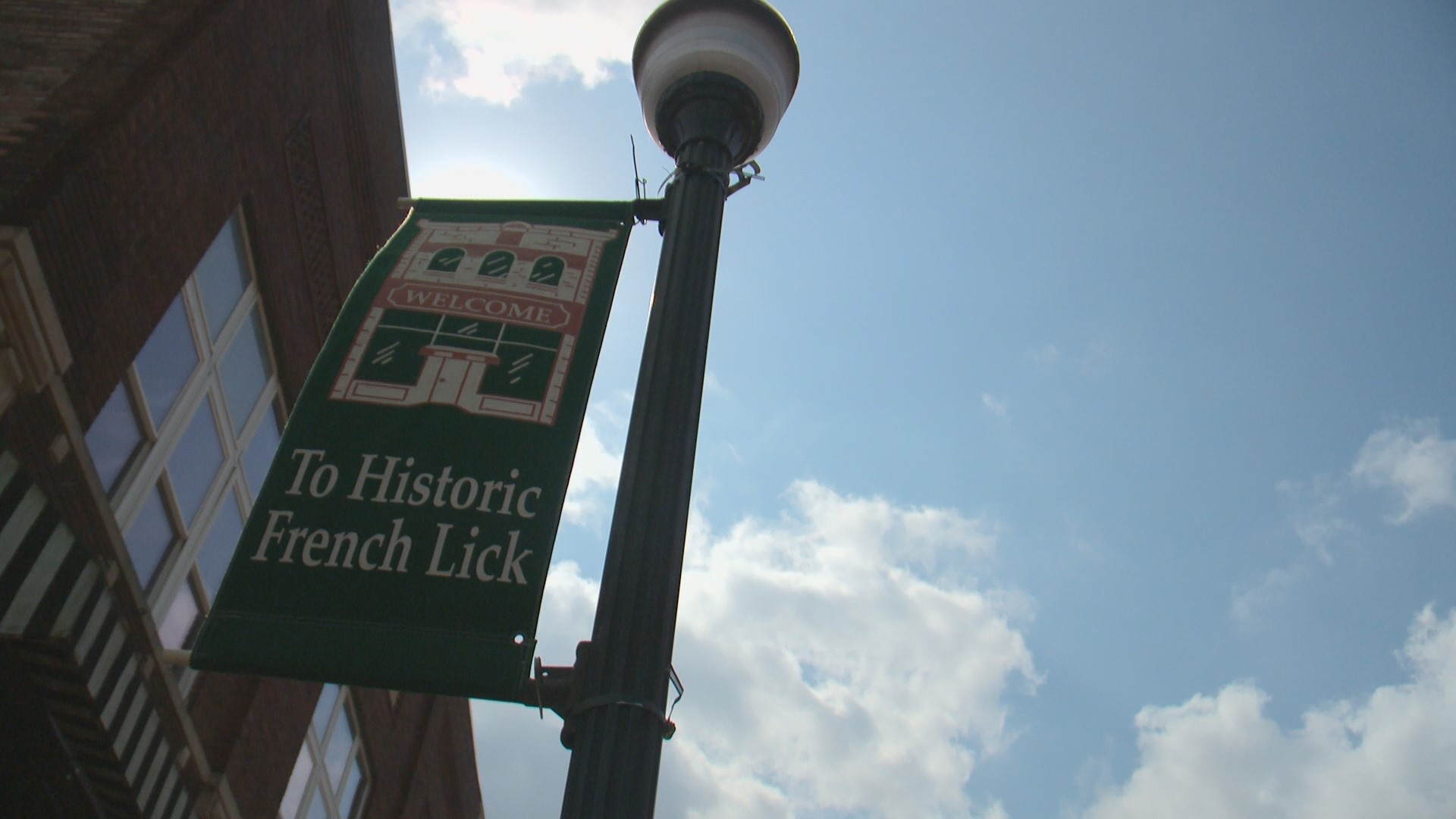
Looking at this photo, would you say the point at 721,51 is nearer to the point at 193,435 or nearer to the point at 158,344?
the point at 158,344

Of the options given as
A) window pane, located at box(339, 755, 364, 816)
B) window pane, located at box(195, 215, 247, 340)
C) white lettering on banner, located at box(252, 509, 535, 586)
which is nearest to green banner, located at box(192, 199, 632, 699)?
white lettering on banner, located at box(252, 509, 535, 586)

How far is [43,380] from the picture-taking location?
19.3 ft

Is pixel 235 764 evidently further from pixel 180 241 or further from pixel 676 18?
pixel 676 18

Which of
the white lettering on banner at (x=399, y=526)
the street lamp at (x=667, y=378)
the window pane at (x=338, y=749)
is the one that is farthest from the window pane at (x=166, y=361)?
the window pane at (x=338, y=749)

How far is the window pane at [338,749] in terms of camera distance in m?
11.6

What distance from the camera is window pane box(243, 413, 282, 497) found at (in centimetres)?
908

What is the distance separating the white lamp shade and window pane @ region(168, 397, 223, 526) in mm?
5351

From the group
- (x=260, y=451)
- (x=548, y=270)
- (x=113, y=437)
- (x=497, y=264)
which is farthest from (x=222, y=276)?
(x=548, y=270)

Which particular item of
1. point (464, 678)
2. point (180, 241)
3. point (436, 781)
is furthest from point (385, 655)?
point (436, 781)

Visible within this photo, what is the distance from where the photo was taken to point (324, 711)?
11.4 meters

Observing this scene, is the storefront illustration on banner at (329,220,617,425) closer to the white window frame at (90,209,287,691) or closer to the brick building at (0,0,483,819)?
→ the brick building at (0,0,483,819)

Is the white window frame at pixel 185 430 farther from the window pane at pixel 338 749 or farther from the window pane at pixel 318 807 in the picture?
the window pane at pixel 338 749

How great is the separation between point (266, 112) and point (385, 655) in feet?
23.4

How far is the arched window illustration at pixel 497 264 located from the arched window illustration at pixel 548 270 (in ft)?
0.41
